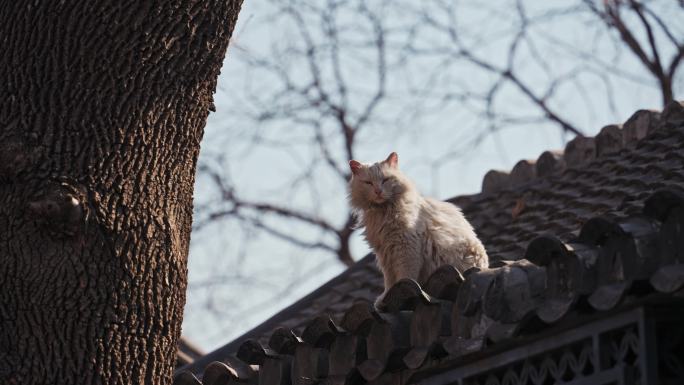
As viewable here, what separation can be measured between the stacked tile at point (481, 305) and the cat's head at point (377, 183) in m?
1.50

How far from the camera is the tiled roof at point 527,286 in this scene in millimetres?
4027

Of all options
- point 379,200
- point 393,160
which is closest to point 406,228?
point 379,200

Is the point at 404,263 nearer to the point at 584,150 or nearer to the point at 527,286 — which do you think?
the point at 527,286

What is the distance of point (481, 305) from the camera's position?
459cm

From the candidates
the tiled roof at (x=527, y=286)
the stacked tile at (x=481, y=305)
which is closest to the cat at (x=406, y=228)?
the tiled roof at (x=527, y=286)

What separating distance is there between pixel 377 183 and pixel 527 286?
2.73 meters

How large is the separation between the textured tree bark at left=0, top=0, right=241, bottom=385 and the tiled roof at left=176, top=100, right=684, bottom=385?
1.28 meters

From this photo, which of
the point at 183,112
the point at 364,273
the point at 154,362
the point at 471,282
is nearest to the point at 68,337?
the point at 154,362

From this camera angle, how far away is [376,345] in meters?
5.29

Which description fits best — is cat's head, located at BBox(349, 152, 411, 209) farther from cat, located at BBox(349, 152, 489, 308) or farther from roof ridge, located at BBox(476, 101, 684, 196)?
roof ridge, located at BBox(476, 101, 684, 196)

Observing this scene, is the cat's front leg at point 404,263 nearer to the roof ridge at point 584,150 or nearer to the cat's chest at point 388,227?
the cat's chest at point 388,227

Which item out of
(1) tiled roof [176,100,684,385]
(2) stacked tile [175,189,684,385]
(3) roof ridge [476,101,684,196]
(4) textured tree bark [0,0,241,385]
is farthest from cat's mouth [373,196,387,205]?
(4) textured tree bark [0,0,241,385]

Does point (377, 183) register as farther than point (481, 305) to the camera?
Yes

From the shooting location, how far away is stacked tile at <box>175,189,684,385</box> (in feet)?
13.1
